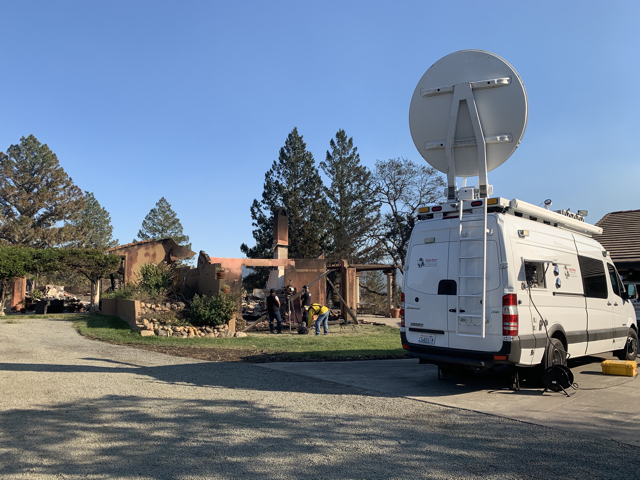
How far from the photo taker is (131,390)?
7219mm

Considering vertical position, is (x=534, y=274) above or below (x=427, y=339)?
above

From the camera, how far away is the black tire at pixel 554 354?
745 cm

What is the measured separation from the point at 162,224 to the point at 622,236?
2332 inches

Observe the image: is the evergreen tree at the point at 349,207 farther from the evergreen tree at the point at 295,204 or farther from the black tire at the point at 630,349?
the black tire at the point at 630,349

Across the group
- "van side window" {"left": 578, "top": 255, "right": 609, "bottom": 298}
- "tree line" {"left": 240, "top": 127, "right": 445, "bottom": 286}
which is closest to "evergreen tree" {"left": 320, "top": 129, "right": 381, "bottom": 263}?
"tree line" {"left": 240, "top": 127, "right": 445, "bottom": 286}

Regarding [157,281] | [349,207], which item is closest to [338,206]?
[349,207]

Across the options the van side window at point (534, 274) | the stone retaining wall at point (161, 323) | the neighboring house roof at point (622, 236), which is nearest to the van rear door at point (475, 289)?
the van side window at point (534, 274)

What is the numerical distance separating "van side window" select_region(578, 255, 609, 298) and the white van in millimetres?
95

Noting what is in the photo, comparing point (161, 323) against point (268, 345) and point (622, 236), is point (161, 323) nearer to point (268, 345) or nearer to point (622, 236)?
point (268, 345)

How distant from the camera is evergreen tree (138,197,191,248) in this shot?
216 ft

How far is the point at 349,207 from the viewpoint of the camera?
1640 inches

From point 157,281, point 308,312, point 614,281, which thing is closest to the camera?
point 614,281

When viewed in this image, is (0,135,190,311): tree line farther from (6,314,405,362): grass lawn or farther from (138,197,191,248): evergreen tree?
(6,314,405,362): grass lawn

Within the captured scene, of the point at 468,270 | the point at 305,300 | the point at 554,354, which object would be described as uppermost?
the point at 468,270
